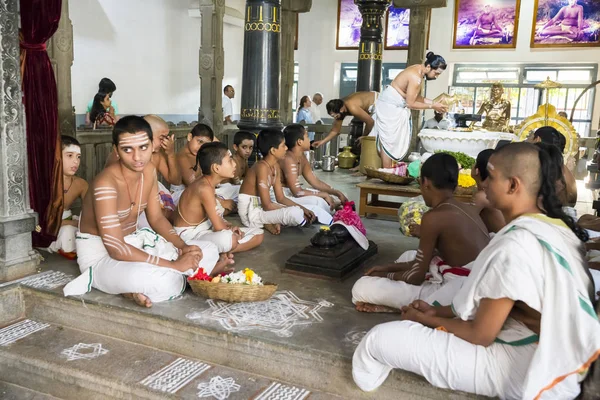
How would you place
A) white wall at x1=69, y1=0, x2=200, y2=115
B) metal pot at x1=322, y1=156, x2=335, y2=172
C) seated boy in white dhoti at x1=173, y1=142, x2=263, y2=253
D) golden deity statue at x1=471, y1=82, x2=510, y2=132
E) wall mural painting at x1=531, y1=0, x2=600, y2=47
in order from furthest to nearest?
wall mural painting at x1=531, y1=0, x2=600, y2=47 → white wall at x1=69, y1=0, x2=200, y2=115 → metal pot at x1=322, y1=156, x2=335, y2=172 → golden deity statue at x1=471, y1=82, x2=510, y2=132 → seated boy in white dhoti at x1=173, y1=142, x2=263, y2=253

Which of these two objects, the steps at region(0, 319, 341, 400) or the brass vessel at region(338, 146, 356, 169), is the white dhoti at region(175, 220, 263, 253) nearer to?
the steps at region(0, 319, 341, 400)

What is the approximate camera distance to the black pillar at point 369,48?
38.2 feet

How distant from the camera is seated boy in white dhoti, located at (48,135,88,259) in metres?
4.16

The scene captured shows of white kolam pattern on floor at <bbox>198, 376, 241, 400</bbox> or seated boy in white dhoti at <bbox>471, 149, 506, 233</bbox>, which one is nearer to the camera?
white kolam pattern on floor at <bbox>198, 376, 241, 400</bbox>

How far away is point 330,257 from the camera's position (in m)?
3.93

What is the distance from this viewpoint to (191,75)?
14.4 metres

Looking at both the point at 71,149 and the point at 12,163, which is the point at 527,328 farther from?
the point at 71,149

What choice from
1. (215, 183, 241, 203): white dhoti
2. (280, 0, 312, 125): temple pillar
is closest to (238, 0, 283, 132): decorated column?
(215, 183, 241, 203): white dhoti

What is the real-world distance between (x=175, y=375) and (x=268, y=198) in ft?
8.36

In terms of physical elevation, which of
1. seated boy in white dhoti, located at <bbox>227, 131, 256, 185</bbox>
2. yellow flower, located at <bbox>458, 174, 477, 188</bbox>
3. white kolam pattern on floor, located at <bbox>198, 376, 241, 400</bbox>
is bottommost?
white kolam pattern on floor, located at <bbox>198, 376, 241, 400</bbox>

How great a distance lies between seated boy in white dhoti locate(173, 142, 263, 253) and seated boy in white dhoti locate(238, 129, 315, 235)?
0.74m

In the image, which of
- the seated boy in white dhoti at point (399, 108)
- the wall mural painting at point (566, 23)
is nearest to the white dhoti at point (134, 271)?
the seated boy in white dhoti at point (399, 108)

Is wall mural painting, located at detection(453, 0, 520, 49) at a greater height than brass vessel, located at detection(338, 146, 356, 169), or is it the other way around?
wall mural painting, located at detection(453, 0, 520, 49)

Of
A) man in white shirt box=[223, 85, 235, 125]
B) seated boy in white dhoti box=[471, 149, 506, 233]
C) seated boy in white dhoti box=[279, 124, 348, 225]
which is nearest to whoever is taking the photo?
seated boy in white dhoti box=[471, 149, 506, 233]
